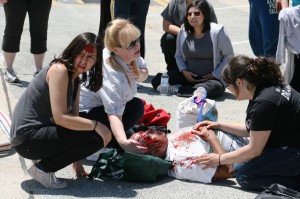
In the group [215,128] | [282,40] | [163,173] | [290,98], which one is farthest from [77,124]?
[282,40]

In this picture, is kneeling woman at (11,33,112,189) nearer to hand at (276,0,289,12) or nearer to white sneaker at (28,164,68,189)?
white sneaker at (28,164,68,189)

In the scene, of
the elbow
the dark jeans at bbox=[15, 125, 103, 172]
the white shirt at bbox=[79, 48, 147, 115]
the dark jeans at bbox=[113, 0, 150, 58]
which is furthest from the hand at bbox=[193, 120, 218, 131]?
the dark jeans at bbox=[113, 0, 150, 58]

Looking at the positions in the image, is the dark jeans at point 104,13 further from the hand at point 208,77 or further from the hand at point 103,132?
the hand at point 103,132

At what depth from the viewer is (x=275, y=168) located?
4.45 meters

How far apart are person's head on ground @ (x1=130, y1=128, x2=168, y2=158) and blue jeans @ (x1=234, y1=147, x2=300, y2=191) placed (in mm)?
619

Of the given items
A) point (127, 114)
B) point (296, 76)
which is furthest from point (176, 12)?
point (127, 114)

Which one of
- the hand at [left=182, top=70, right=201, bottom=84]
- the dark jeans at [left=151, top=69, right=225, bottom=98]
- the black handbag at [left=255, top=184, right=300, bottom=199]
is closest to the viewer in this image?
the black handbag at [left=255, top=184, right=300, bottom=199]

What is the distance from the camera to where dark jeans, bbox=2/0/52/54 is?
6734mm

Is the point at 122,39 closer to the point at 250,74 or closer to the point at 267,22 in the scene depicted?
the point at 250,74

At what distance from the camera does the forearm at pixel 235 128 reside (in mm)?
4809

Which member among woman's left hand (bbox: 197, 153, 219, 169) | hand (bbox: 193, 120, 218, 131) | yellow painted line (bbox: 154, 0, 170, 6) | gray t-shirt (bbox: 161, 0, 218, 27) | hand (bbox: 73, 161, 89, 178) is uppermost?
gray t-shirt (bbox: 161, 0, 218, 27)

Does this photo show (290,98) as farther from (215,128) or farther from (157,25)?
(157,25)

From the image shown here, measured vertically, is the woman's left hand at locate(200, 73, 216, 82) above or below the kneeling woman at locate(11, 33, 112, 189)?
below

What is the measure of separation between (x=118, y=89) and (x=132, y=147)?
434mm
